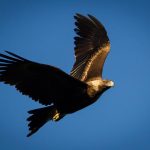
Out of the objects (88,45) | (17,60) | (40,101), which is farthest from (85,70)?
(17,60)

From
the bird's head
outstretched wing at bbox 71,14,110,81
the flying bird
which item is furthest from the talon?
outstretched wing at bbox 71,14,110,81

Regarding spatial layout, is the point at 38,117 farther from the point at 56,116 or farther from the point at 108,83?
the point at 108,83

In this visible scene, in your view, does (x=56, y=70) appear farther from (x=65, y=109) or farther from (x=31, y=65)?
(x=65, y=109)

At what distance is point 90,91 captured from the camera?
356 inches

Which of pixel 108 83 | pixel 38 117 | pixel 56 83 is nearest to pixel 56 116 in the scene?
pixel 38 117

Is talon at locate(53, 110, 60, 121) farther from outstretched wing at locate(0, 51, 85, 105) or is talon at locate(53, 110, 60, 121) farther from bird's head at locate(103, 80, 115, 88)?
bird's head at locate(103, 80, 115, 88)

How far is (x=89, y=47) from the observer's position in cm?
1095

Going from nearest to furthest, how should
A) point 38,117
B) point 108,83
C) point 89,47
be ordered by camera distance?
1. point 38,117
2. point 108,83
3. point 89,47

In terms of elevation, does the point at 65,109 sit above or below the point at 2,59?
below

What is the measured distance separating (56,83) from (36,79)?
0.39 m

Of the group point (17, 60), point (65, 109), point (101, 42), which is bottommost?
point (65, 109)

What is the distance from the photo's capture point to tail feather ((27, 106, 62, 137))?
9.06m

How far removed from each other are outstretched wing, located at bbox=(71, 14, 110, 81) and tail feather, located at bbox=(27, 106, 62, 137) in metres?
1.31

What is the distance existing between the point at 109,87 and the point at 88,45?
1944 millimetres
